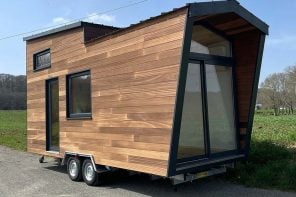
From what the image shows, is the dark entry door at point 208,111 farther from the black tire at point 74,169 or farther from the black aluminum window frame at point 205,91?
the black tire at point 74,169

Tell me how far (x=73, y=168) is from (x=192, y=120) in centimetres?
348

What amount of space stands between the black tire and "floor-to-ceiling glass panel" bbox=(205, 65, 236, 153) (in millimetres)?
3236

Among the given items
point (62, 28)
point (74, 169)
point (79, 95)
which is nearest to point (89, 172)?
point (74, 169)

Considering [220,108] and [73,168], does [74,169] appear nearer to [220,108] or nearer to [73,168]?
[73,168]

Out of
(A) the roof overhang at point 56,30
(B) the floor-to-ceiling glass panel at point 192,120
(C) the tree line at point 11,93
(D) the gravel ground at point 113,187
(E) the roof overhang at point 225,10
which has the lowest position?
(C) the tree line at point 11,93

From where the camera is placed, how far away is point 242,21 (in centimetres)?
841

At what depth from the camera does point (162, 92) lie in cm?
741

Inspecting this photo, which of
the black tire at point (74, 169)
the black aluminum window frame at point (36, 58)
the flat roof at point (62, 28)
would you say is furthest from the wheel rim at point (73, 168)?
the flat roof at point (62, 28)

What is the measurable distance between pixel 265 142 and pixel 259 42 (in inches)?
149

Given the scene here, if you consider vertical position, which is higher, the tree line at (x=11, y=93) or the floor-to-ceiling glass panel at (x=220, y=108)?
the floor-to-ceiling glass panel at (x=220, y=108)

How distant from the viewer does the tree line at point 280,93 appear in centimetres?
7219

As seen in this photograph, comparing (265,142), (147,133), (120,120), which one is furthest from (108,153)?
(265,142)

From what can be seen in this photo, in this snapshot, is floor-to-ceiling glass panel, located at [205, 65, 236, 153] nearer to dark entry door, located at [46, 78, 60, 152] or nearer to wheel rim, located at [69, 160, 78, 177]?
wheel rim, located at [69, 160, 78, 177]

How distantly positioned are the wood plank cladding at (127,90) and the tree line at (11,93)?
214ft
